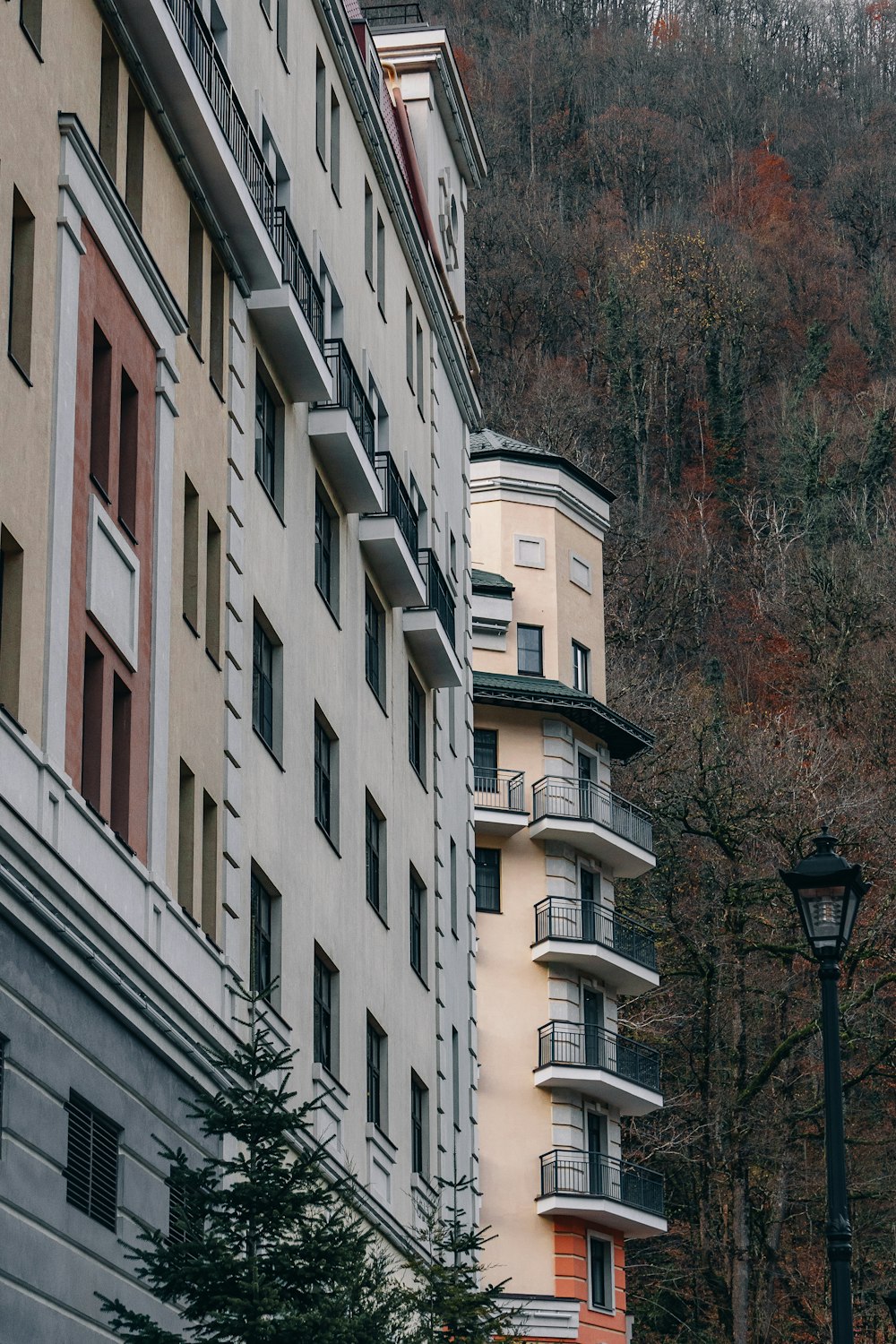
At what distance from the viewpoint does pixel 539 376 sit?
104438 millimetres

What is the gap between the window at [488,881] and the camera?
52.8 metres

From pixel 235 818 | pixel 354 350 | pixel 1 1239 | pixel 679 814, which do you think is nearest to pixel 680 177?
pixel 679 814

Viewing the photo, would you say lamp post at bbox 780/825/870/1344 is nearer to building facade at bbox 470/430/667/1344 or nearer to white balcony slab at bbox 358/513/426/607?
white balcony slab at bbox 358/513/426/607

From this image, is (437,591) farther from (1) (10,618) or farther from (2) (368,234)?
(1) (10,618)

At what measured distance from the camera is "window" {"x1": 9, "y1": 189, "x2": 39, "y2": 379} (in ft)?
64.5

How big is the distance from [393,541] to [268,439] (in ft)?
15.6

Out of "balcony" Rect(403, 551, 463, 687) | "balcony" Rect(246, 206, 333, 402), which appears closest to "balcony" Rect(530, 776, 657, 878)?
"balcony" Rect(403, 551, 463, 687)

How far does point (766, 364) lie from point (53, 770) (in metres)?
98.6

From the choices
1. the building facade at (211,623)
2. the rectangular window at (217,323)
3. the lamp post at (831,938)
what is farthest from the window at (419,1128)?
the lamp post at (831,938)

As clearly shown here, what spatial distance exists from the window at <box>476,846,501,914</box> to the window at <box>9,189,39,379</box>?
111ft

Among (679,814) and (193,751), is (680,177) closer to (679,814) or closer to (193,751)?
(679,814)

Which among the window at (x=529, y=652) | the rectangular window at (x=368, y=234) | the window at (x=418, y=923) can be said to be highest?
the window at (x=529, y=652)

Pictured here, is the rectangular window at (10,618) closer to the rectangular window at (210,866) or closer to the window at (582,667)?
the rectangular window at (210,866)

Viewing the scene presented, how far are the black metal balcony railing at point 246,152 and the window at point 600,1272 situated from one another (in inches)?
1075
